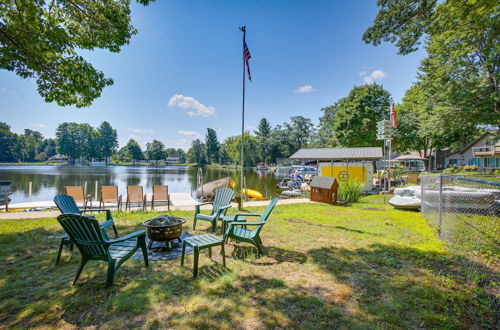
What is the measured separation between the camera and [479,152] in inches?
1188

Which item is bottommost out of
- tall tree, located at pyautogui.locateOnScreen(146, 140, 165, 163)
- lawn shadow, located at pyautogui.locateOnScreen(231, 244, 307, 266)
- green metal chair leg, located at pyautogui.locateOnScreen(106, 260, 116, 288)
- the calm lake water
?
the calm lake water

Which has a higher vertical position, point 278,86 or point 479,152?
point 278,86

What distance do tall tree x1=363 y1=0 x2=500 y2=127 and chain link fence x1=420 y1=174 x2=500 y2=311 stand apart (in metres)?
3.86

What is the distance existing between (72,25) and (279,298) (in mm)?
8507

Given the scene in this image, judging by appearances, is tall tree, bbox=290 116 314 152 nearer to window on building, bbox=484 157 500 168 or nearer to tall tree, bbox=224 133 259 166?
tall tree, bbox=224 133 259 166

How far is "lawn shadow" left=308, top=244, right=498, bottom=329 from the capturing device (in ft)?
7.91

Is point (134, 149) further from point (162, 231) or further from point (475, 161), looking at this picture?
point (162, 231)

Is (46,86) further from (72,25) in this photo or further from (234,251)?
(234,251)

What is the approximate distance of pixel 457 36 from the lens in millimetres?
7391

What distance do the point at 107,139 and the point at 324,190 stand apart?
105 m

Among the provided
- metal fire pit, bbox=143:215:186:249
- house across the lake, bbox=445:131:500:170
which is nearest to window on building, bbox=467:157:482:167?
house across the lake, bbox=445:131:500:170

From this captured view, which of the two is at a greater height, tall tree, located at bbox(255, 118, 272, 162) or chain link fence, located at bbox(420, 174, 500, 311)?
tall tree, located at bbox(255, 118, 272, 162)

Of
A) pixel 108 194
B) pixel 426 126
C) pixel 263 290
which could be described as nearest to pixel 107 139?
pixel 108 194

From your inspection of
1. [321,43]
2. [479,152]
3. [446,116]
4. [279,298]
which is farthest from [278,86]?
[479,152]
